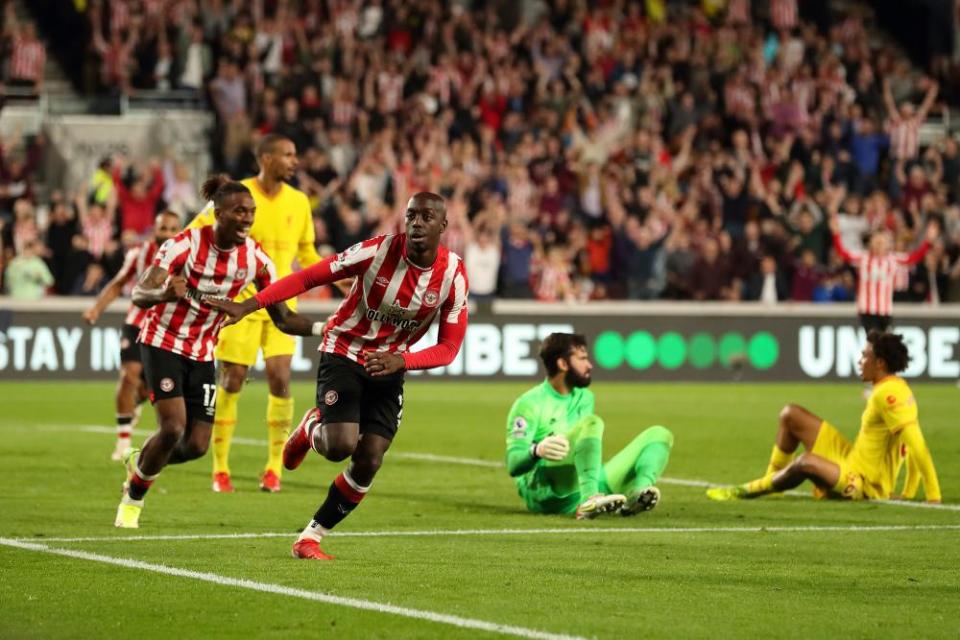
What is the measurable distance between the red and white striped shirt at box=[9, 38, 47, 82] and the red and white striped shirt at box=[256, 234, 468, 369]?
20754 mm

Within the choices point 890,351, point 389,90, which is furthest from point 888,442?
point 389,90

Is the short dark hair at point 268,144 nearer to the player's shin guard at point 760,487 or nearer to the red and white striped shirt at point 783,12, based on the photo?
the player's shin guard at point 760,487

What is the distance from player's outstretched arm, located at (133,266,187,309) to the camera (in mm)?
9336

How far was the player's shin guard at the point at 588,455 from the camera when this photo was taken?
11.0m

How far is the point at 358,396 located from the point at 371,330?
33cm

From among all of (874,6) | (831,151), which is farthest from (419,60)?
(874,6)

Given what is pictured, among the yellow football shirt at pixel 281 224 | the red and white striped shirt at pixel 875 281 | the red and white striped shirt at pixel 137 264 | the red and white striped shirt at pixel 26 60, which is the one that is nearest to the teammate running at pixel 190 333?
the yellow football shirt at pixel 281 224

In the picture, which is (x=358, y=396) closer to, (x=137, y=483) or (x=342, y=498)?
(x=342, y=498)

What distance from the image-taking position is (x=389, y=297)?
886 cm

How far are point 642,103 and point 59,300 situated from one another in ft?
34.7

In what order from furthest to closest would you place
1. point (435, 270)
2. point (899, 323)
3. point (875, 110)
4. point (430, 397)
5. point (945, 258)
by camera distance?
point (875, 110)
point (945, 258)
point (899, 323)
point (430, 397)
point (435, 270)

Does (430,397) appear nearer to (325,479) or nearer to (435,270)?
(325,479)

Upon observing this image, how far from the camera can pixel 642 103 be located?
99.1 feet

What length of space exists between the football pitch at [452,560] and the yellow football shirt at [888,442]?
0.29 metres
